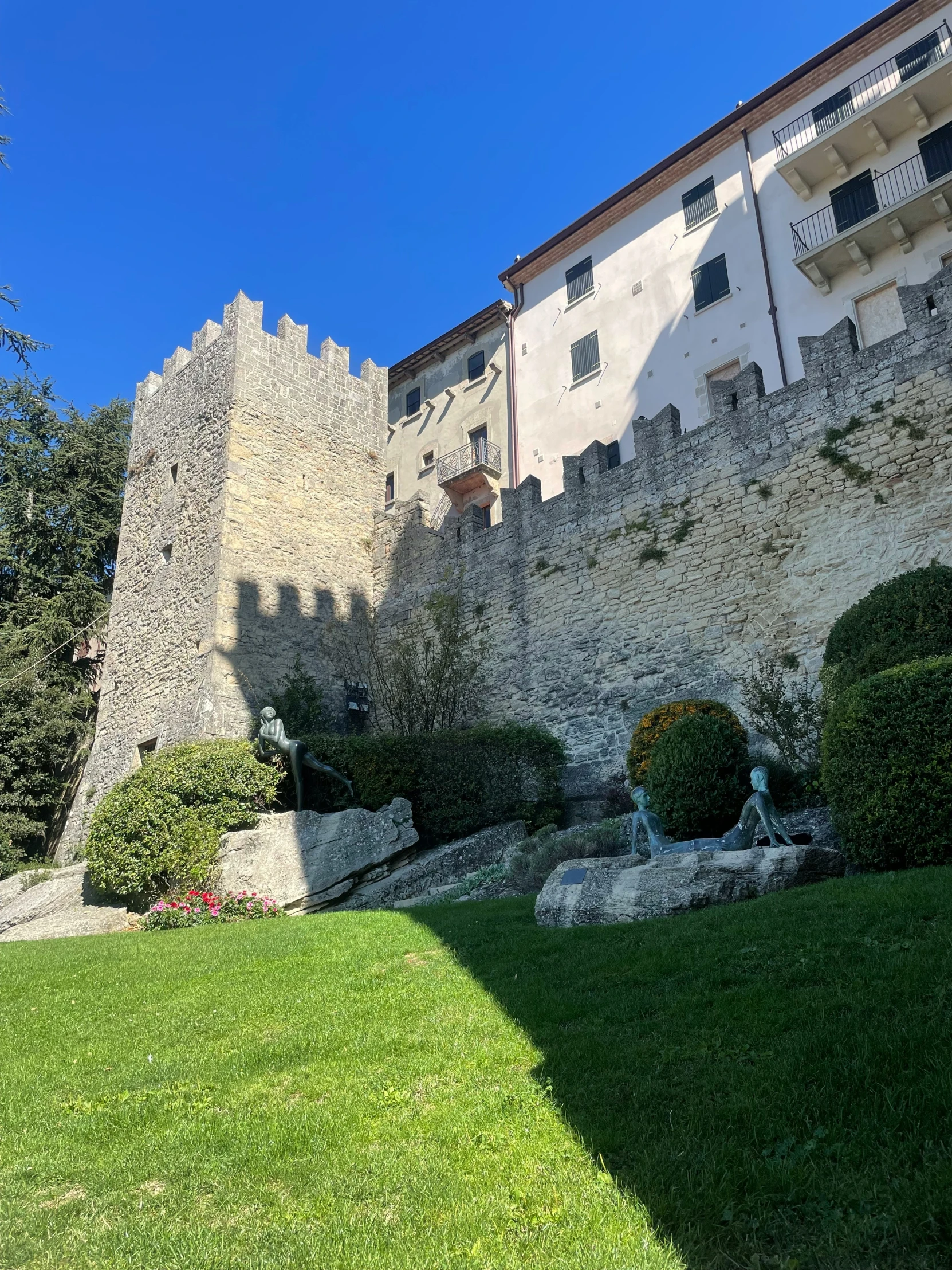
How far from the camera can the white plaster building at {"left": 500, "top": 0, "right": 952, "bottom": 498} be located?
17.8m

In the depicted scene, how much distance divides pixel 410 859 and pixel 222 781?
3.25 m

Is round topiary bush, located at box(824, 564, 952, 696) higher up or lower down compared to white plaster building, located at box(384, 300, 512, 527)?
lower down

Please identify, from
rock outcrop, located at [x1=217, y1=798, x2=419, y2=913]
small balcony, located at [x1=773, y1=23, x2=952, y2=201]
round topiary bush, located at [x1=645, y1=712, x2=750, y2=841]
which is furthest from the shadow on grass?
small balcony, located at [x1=773, y1=23, x2=952, y2=201]

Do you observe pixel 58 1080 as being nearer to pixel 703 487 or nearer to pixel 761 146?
pixel 703 487

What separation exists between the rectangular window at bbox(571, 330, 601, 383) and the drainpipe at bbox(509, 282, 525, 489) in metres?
2.02

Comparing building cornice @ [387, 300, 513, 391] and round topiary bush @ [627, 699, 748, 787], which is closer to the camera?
round topiary bush @ [627, 699, 748, 787]

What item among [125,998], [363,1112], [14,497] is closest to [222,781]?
[125,998]

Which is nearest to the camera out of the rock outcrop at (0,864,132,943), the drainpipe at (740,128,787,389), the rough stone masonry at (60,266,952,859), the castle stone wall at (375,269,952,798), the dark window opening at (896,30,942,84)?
the castle stone wall at (375,269,952,798)

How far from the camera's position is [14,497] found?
2319cm

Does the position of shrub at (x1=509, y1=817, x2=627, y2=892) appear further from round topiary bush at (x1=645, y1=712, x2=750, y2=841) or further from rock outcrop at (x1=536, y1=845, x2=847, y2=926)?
rock outcrop at (x1=536, y1=845, x2=847, y2=926)

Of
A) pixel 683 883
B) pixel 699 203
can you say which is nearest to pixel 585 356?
pixel 699 203

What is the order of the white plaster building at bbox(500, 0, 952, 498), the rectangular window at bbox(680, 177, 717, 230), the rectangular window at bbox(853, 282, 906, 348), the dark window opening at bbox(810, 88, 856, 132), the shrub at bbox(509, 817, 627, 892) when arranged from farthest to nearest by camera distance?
the rectangular window at bbox(680, 177, 717, 230)
the dark window opening at bbox(810, 88, 856, 132)
the white plaster building at bbox(500, 0, 952, 498)
the rectangular window at bbox(853, 282, 906, 348)
the shrub at bbox(509, 817, 627, 892)

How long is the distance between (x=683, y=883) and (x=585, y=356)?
18890 millimetres

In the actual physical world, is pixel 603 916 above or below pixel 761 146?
below
